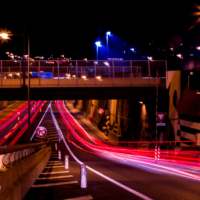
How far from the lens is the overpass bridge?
82.5 feet

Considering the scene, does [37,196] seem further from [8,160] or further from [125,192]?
[125,192]

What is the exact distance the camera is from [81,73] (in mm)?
25969

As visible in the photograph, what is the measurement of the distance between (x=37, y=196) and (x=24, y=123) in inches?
2123

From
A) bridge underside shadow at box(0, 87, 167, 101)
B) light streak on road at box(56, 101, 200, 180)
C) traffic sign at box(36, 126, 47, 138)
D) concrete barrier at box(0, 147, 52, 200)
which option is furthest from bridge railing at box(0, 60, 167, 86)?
concrete barrier at box(0, 147, 52, 200)

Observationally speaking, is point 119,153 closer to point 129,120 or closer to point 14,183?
point 129,120

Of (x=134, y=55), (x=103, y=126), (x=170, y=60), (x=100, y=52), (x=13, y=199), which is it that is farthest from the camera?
(x=100, y=52)

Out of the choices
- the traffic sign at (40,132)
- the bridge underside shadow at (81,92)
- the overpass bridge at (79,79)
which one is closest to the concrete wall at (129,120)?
the bridge underside shadow at (81,92)

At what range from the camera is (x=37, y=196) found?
24.7 feet

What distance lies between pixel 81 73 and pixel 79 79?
78cm

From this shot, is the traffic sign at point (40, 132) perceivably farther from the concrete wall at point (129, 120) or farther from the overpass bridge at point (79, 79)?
the concrete wall at point (129, 120)

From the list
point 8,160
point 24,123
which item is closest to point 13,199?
point 8,160

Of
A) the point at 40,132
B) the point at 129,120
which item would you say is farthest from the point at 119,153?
the point at 129,120

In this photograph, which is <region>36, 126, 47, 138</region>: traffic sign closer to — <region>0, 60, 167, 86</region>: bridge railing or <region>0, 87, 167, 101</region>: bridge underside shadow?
<region>0, 87, 167, 101</region>: bridge underside shadow

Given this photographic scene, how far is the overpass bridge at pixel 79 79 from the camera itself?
25141 mm
